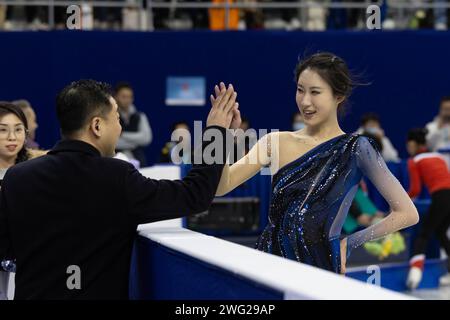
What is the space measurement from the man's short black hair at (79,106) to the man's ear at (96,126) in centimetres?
2

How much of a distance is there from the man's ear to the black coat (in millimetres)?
59

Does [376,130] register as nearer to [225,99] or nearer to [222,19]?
[222,19]

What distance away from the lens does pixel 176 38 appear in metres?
13.2

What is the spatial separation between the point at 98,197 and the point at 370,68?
10989 mm

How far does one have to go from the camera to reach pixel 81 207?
2.98 meters

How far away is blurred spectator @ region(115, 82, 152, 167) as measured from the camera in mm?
11445

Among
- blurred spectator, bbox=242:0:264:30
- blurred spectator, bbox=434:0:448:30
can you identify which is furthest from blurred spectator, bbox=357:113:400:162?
blurred spectator, bbox=434:0:448:30

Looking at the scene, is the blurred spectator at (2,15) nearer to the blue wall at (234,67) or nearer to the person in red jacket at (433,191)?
the blue wall at (234,67)

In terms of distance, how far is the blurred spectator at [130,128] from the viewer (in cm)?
→ 1145

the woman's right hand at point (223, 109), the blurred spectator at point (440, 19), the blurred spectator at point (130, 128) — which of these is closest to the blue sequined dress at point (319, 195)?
the woman's right hand at point (223, 109)

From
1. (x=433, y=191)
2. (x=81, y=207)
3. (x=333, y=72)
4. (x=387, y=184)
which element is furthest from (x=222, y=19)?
(x=81, y=207)

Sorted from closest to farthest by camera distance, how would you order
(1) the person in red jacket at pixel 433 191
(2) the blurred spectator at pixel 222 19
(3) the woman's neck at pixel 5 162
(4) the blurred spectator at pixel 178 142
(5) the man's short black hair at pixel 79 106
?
(5) the man's short black hair at pixel 79 106 < (3) the woman's neck at pixel 5 162 < (1) the person in red jacket at pixel 433 191 < (4) the blurred spectator at pixel 178 142 < (2) the blurred spectator at pixel 222 19

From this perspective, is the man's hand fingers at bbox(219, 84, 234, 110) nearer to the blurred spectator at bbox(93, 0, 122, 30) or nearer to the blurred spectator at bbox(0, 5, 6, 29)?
the blurred spectator at bbox(0, 5, 6, 29)

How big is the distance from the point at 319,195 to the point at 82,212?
4.35 ft
